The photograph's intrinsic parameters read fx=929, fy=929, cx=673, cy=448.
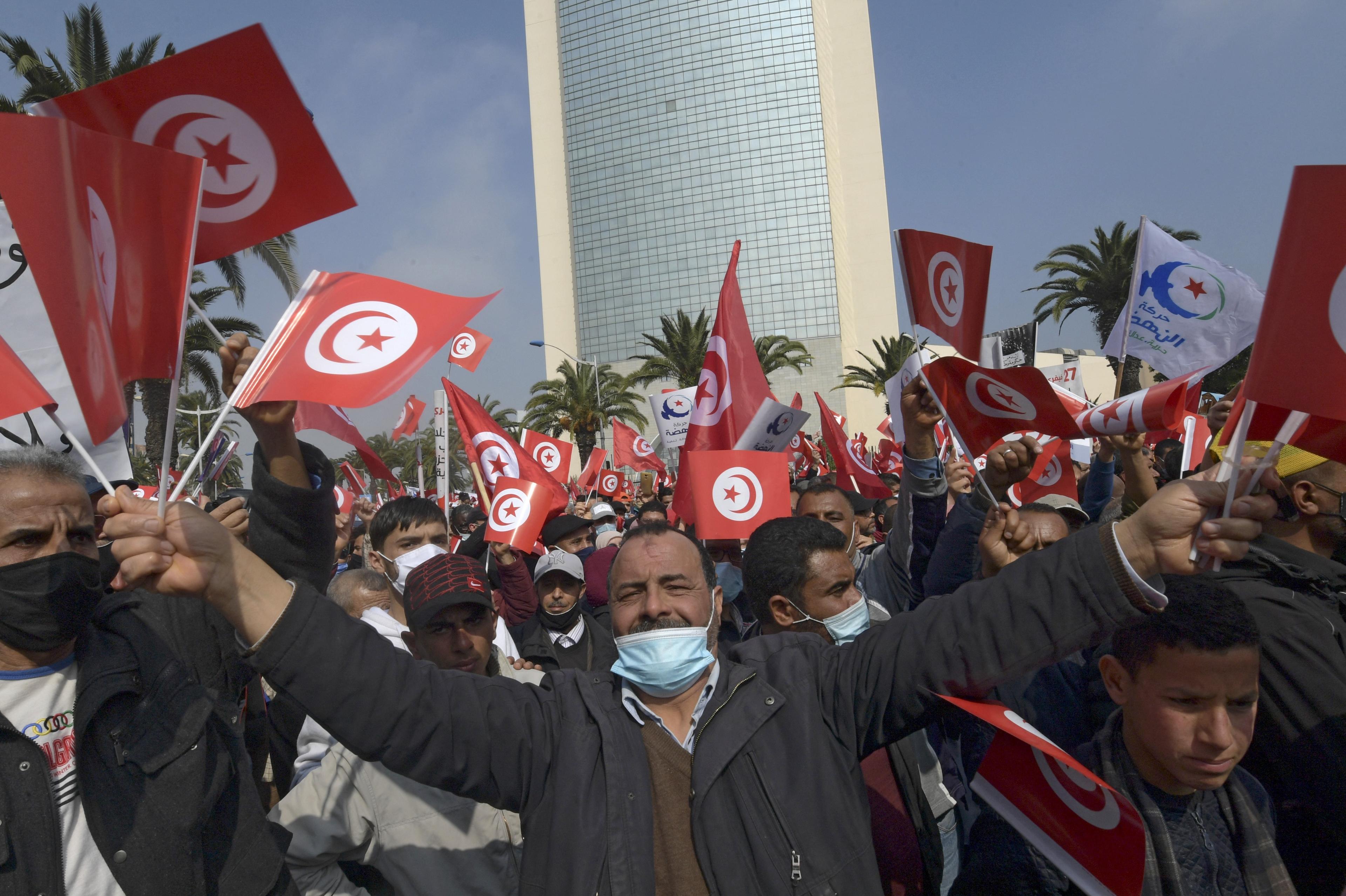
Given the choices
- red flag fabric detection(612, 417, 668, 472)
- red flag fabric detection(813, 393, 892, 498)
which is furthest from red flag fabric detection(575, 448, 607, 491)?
red flag fabric detection(813, 393, 892, 498)

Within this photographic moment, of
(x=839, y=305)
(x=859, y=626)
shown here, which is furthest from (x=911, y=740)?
(x=839, y=305)

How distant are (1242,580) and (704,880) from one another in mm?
1641

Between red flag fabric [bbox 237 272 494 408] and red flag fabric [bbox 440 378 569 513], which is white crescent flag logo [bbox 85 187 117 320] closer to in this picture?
red flag fabric [bbox 237 272 494 408]

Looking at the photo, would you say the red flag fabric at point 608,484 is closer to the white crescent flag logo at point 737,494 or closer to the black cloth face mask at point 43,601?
the white crescent flag logo at point 737,494

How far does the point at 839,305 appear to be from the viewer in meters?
53.9

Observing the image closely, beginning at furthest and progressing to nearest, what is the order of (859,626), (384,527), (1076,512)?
(384,527) → (1076,512) → (859,626)

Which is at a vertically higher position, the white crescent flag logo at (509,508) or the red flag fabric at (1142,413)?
the red flag fabric at (1142,413)

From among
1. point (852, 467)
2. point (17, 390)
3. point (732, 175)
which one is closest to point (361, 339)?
point (17, 390)

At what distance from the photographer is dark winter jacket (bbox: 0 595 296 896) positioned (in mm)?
1751

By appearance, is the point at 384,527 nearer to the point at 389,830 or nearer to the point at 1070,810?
the point at 389,830

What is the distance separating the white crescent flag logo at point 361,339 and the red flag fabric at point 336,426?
1920mm

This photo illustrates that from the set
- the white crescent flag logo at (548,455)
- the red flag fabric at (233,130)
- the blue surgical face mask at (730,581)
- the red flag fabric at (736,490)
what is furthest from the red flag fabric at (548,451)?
the red flag fabric at (233,130)

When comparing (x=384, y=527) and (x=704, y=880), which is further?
(x=384, y=527)

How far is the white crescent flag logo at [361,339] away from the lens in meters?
2.13
